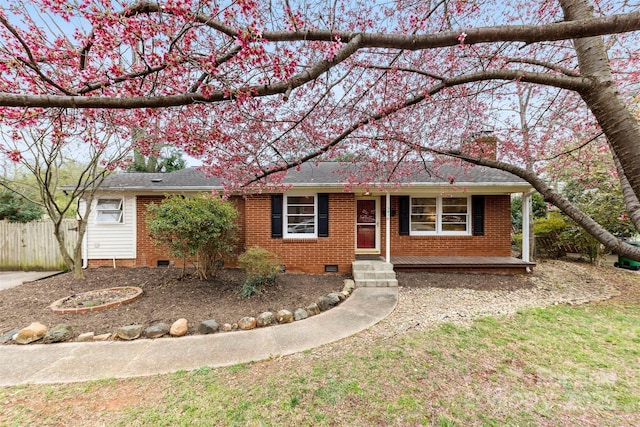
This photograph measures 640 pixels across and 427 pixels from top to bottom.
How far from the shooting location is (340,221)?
7445 millimetres

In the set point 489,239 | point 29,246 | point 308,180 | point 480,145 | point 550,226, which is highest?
point 480,145

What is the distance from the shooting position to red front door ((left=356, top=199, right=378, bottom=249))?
854cm

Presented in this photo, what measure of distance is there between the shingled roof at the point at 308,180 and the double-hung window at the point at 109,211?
540 millimetres

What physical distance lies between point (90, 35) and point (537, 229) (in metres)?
14.3

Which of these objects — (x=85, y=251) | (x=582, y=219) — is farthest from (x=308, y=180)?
(x=85, y=251)

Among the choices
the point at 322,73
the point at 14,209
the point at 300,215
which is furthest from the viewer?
the point at 14,209

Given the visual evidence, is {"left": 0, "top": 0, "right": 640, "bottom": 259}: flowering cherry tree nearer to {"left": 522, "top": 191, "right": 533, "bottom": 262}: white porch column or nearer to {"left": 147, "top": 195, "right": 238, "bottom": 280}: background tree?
{"left": 147, "top": 195, "right": 238, "bottom": 280}: background tree

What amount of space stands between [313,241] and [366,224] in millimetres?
2208

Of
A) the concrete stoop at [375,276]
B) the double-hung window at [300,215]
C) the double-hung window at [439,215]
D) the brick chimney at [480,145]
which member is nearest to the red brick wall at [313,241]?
the double-hung window at [300,215]

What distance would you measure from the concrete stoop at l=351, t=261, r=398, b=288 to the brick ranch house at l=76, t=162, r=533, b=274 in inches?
22.0

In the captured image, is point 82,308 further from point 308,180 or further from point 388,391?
point 308,180

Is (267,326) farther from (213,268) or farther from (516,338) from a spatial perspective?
(516,338)

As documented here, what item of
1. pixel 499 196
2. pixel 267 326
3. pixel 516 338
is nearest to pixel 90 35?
pixel 267 326

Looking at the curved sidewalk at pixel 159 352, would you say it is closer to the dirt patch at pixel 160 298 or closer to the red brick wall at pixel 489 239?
the dirt patch at pixel 160 298
